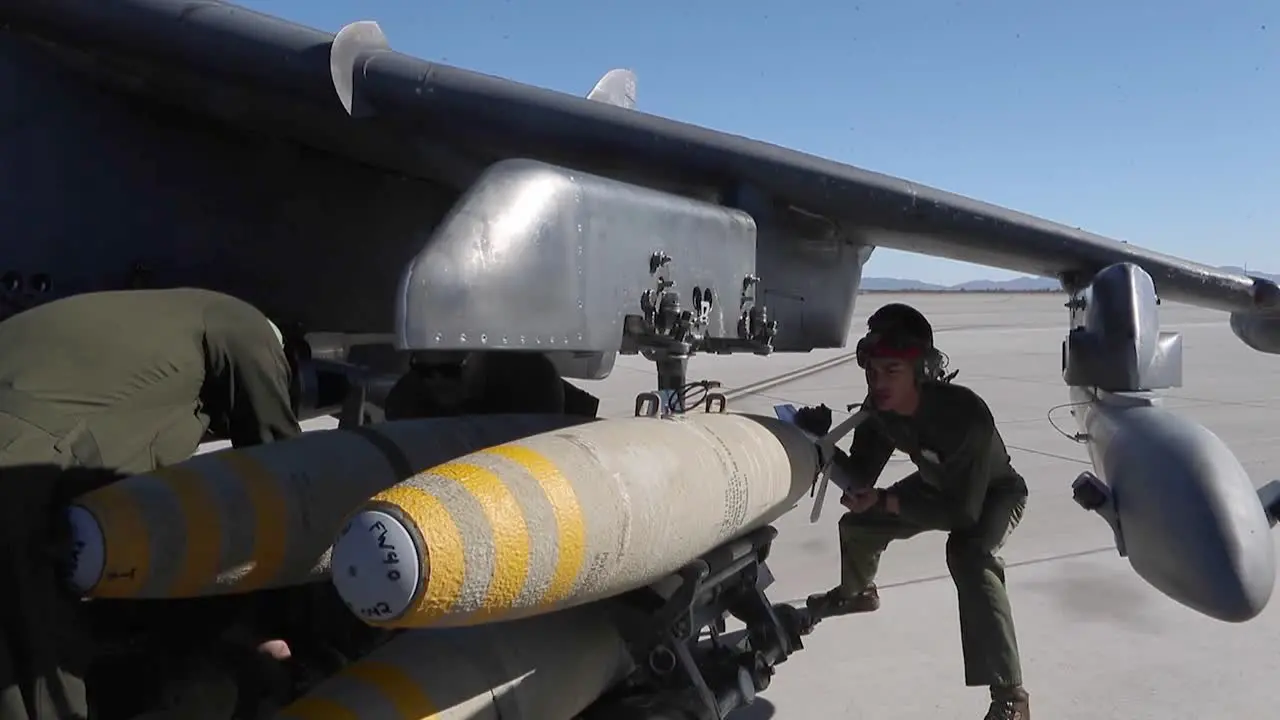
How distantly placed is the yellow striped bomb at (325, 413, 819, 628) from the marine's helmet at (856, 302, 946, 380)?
3.36 ft

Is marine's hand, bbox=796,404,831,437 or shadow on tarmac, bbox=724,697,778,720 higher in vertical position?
marine's hand, bbox=796,404,831,437

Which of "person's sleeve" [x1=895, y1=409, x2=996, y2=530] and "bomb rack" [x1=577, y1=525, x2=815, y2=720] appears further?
"person's sleeve" [x1=895, y1=409, x2=996, y2=530]

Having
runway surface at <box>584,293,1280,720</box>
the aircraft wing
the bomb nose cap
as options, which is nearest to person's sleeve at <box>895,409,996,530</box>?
runway surface at <box>584,293,1280,720</box>

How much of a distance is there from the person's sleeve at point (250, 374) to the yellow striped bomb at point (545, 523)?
0.97 meters

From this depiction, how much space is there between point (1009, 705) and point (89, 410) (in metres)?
2.99

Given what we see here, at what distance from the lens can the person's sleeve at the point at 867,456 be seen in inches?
164

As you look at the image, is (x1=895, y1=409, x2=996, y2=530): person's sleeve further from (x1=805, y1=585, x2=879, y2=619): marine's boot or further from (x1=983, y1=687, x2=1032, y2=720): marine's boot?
(x1=805, y1=585, x2=879, y2=619): marine's boot

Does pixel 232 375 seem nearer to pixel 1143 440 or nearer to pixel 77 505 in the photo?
pixel 77 505

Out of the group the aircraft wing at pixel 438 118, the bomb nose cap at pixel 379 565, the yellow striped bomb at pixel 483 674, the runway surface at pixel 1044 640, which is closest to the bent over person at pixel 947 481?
the runway surface at pixel 1044 640

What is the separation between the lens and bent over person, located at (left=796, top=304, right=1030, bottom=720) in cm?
356

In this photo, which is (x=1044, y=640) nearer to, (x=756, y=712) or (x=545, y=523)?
(x=756, y=712)

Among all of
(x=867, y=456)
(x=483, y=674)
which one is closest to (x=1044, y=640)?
(x=867, y=456)

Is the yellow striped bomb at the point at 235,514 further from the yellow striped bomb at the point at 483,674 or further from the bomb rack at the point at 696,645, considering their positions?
the bomb rack at the point at 696,645

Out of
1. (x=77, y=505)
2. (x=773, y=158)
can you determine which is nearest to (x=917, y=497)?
(x=773, y=158)
